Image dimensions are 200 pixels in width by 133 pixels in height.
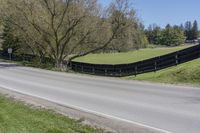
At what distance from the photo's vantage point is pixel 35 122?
1112cm

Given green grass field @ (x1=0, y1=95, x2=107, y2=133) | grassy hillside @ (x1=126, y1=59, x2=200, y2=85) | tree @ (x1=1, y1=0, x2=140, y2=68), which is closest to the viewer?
green grass field @ (x1=0, y1=95, x2=107, y2=133)

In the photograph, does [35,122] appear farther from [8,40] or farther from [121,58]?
[121,58]

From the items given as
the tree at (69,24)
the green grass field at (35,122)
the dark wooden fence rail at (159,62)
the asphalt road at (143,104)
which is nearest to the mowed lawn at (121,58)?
the tree at (69,24)

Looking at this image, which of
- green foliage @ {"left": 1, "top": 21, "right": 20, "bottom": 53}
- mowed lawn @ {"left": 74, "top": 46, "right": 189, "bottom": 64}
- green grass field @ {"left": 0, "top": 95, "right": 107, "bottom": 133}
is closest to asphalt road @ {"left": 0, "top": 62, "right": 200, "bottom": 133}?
green grass field @ {"left": 0, "top": 95, "right": 107, "bottom": 133}

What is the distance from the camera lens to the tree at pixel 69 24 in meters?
51.0

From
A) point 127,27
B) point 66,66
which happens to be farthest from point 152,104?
point 127,27

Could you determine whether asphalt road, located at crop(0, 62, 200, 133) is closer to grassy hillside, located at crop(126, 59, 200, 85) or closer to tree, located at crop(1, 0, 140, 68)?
grassy hillside, located at crop(126, 59, 200, 85)

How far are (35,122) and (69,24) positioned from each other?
1609 inches

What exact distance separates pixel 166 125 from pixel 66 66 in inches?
1528

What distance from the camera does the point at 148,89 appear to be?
63.6 feet

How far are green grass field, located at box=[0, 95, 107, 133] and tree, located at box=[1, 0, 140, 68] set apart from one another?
36.4 meters

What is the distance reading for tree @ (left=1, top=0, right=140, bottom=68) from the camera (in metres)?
51.0

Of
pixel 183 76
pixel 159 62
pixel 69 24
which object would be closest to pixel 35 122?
pixel 183 76

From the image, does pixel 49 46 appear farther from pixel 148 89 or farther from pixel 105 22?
pixel 148 89
